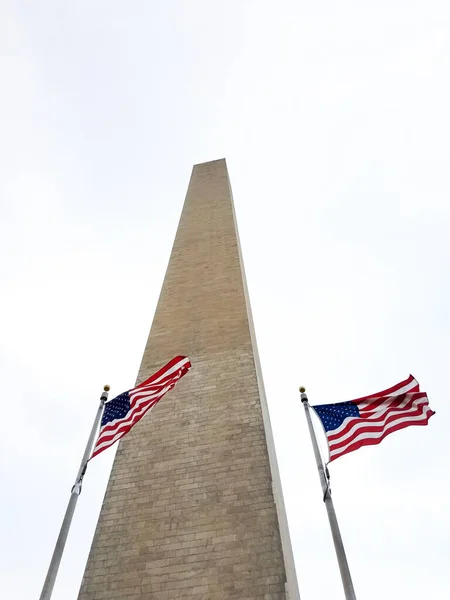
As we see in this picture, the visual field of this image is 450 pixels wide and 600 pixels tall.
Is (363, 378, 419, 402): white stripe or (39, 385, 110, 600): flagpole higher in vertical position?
(363, 378, 419, 402): white stripe

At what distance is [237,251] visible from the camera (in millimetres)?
16516

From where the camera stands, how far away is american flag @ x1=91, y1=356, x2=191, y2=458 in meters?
8.18

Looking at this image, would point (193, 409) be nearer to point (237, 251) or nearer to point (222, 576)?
point (222, 576)

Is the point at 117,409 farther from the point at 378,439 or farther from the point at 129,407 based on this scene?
the point at 378,439

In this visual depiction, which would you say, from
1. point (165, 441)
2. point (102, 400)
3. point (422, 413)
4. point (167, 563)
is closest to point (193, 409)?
point (165, 441)

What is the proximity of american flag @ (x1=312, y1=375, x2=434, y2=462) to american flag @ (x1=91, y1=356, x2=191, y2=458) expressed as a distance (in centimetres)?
269

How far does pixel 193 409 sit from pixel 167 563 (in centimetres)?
342

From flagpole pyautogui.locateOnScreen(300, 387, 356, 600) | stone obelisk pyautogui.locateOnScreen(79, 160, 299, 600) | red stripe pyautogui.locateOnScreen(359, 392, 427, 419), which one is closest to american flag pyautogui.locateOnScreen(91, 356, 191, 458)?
stone obelisk pyautogui.locateOnScreen(79, 160, 299, 600)

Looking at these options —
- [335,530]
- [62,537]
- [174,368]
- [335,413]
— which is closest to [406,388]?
[335,413]

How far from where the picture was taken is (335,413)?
8.04m

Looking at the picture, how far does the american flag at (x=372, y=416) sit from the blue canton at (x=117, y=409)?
3142 millimetres

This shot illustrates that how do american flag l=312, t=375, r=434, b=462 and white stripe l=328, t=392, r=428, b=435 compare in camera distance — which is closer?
american flag l=312, t=375, r=434, b=462

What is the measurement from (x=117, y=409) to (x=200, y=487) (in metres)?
2.37

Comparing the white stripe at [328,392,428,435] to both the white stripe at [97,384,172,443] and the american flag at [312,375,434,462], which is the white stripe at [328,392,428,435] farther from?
the white stripe at [97,384,172,443]
